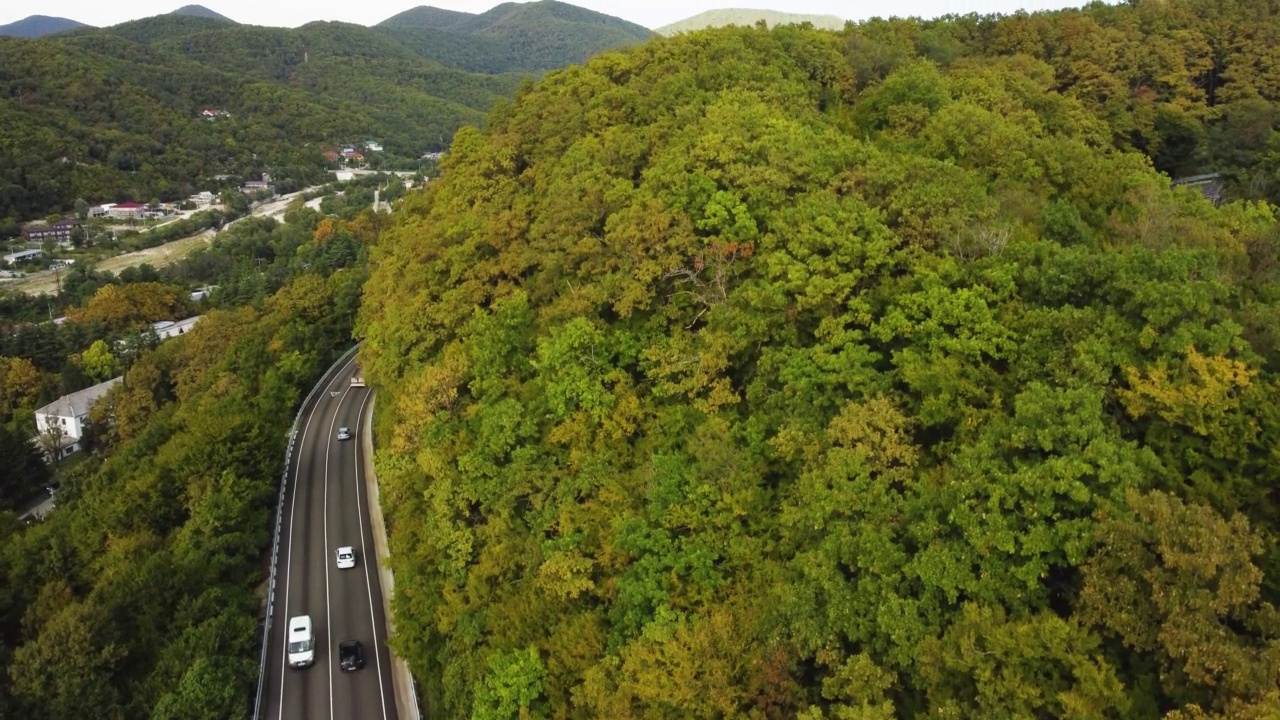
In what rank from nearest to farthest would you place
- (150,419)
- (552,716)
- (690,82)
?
(552,716), (690,82), (150,419)

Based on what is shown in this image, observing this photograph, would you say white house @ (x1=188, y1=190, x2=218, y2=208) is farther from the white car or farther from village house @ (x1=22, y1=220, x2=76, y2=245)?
the white car

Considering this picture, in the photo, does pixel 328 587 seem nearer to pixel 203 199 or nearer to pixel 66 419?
pixel 66 419

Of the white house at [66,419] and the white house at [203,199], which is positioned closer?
the white house at [66,419]

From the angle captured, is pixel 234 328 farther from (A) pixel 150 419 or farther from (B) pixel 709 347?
(B) pixel 709 347

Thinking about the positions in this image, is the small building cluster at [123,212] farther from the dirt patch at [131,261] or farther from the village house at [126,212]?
the dirt patch at [131,261]

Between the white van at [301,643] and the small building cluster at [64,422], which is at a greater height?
the white van at [301,643]

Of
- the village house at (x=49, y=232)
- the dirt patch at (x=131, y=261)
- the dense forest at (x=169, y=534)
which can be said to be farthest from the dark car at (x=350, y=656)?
the village house at (x=49, y=232)

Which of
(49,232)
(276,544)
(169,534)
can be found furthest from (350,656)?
(49,232)

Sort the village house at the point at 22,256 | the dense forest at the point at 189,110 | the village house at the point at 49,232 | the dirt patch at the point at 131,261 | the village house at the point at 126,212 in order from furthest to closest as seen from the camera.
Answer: the dense forest at the point at 189,110, the village house at the point at 126,212, the village house at the point at 49,232, the village house at the point at 22,256, the dirt patch at the point at 131,261

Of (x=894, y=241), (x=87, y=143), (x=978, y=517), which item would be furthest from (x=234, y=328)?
(x=87, y=143)
